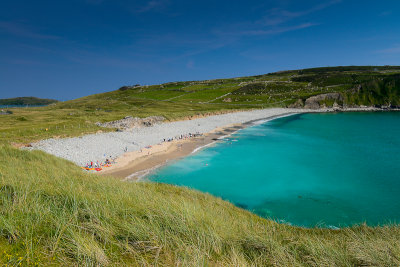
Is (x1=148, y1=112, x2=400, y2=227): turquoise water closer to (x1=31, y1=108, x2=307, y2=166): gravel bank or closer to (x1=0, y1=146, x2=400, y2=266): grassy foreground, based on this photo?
(x1=0, y1=146, x2=400, y2=266): grassy foreground

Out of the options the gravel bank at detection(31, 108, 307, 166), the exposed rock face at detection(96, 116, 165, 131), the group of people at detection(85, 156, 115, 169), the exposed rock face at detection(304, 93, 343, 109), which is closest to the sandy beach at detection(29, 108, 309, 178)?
the gravel bank at detection(31, 108, 307, 166)

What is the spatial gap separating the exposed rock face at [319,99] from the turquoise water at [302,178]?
6764 cm

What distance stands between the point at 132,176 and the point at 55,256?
→ 16.0 m

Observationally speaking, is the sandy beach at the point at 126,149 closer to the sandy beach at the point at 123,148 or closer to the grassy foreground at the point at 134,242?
the sandy beach at the point at 123,148

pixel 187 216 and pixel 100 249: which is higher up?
pixel 100 249

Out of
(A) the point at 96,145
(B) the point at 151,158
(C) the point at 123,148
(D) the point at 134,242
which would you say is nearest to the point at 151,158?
(B) the point at 151,158

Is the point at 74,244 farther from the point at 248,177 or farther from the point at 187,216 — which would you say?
the point at 248,177

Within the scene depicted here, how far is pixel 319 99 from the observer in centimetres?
10069

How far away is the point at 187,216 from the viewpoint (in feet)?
15.3

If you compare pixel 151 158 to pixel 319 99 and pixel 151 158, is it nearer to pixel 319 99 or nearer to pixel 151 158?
pixel 151 158

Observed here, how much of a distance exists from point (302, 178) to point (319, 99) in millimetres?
95483

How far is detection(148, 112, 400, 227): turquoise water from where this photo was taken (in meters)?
14.7

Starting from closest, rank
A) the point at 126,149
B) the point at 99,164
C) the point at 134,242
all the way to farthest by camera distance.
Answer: the point at 134,242 < the point at 99,164 < the point at 126,149

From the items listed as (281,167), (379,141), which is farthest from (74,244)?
(379,141)
